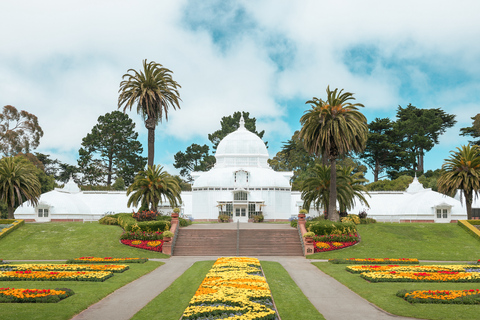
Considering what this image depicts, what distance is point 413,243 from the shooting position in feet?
125

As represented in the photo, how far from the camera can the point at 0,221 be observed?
44344 millimetres

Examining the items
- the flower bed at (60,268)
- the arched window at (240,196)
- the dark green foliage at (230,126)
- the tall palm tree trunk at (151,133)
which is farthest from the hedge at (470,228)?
the dark green foliage at (230,126)

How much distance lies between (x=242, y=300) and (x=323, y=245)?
23220 mm

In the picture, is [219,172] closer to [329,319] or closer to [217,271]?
[217,271]

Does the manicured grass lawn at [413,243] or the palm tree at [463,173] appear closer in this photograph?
the manicured grass lawn at [413,243]

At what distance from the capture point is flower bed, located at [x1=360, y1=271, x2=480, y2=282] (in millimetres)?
22109

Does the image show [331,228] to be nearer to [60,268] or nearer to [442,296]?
[442,296]

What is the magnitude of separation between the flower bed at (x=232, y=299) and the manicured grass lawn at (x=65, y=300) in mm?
4319

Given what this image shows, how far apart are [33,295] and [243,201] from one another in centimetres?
4677

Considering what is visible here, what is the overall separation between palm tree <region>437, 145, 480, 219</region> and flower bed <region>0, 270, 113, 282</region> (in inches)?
1384

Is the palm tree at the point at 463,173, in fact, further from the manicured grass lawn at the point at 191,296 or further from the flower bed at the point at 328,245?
the manicured grass lawn at the point at 191,296

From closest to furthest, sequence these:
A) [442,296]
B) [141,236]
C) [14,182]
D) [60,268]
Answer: [442,296] < [60,268] < [141,236] < [14,182]

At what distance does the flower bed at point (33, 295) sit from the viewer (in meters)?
16.9

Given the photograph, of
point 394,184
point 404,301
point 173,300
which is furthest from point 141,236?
point 394,184
